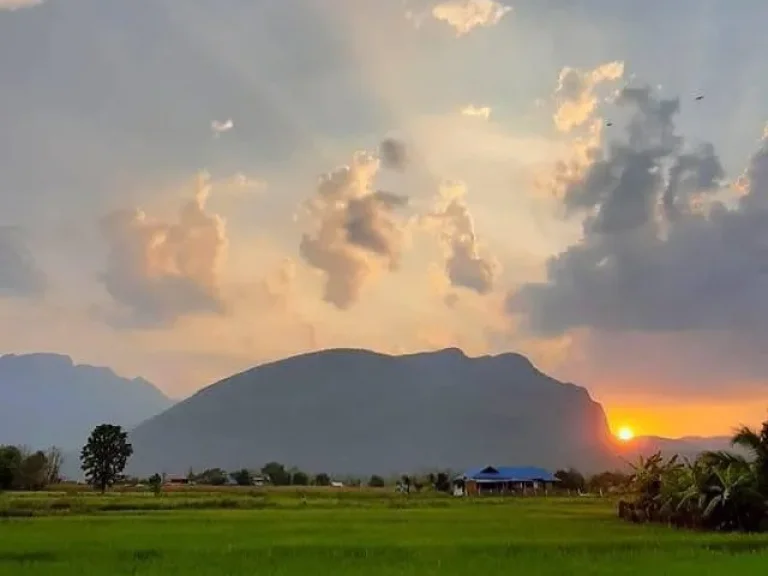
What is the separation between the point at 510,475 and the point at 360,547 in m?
67.4

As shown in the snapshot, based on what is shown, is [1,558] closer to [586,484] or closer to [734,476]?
[734,476]

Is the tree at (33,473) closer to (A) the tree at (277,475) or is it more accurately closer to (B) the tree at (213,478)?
(B) the tree at (213,478)

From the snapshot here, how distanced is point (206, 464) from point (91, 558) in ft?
606

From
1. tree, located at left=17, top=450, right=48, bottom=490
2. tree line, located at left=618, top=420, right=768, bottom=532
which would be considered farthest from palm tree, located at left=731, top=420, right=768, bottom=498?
tree, located at left=17, top=450, right=48, bottom=490

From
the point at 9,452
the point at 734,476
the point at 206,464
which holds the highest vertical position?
the point at 206,464

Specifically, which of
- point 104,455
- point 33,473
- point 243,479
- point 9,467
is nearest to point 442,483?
point 243,479

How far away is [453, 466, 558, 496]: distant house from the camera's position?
83.9 m

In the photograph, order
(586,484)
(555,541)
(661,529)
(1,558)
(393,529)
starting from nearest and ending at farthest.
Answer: (1,558) < (555,541) < (393,529) < (661,529) < (586,484)

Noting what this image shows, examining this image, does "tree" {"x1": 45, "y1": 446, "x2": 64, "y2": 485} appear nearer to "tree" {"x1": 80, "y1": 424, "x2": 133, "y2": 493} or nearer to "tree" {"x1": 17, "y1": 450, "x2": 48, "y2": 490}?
"tree" {"x1": 17, "y1": 450, "x2": 48, "y2": 490}

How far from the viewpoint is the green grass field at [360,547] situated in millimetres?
17984

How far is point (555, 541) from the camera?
2359 cm

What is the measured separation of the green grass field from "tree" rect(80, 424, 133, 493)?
37.0 metres

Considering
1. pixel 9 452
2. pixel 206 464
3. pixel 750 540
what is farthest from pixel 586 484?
pixel 206 464

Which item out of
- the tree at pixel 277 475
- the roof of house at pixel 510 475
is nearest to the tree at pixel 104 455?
the roof of house at pixel 510 475
